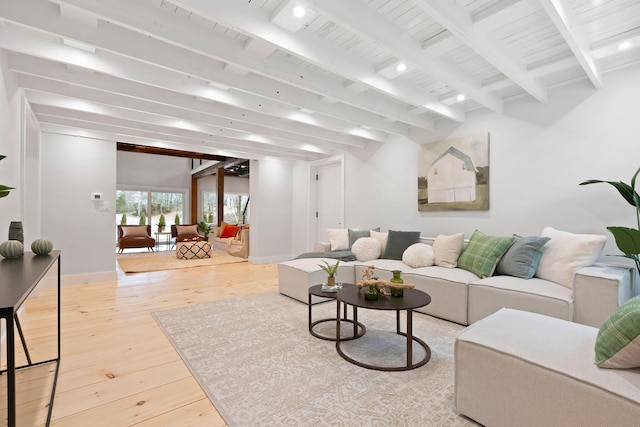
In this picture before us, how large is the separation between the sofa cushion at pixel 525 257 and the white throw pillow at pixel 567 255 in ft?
0.25

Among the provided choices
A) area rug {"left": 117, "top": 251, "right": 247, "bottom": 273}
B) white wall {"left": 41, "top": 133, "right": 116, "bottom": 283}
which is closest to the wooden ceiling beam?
white wall {"left": 41, "top": 133, "right": 116, "bottom": 283}

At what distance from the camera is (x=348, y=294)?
2.46 m

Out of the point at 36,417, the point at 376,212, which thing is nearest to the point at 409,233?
the point at 376,212

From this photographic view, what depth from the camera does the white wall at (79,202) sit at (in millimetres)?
4430

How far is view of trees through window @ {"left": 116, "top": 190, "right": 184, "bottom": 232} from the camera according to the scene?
35.9ft

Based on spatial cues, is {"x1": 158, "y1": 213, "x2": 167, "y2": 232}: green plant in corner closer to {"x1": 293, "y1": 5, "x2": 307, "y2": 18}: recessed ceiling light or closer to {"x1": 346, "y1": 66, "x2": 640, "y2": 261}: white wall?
{"x1": 346, "y1": 66, "x2": 640, "y2": 261}: white wall

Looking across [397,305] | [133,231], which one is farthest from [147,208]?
[397,305]

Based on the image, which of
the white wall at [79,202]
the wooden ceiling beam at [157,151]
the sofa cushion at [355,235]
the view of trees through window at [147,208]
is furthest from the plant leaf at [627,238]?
the view of trees through window at [147,208]

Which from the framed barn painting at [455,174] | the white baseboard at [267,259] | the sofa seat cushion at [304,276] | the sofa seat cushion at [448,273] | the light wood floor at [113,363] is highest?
the framed barn painting at [455,174]

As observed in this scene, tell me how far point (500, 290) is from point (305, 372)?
1865 mm

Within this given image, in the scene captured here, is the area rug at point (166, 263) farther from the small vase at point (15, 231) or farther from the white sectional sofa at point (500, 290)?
the small vase at point (15, 231)

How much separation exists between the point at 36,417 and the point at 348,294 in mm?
1961

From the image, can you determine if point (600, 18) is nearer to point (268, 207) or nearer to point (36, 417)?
point (36, 417)

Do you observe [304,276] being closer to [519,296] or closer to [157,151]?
[519,296]
